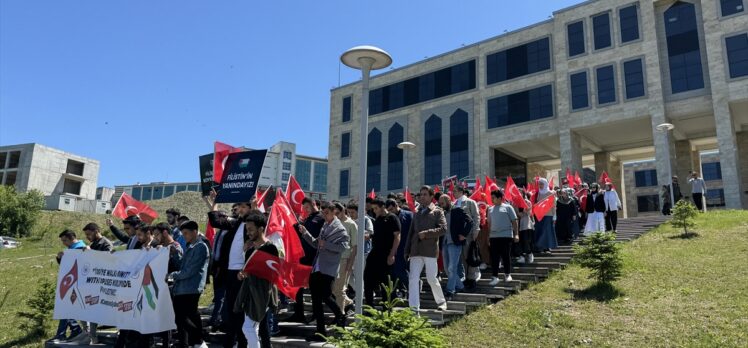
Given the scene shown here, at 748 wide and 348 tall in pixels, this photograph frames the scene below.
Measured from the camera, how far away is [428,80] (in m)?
40.7

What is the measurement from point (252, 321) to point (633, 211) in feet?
183

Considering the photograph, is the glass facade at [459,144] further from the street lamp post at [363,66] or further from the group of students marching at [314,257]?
the street lamp post at [363,66]

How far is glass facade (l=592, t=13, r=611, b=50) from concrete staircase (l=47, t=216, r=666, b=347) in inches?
931

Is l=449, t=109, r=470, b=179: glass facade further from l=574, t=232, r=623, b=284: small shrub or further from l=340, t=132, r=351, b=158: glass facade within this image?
l=574, t=232, r=623, b=284: small shrub

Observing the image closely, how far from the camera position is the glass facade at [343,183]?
147ft

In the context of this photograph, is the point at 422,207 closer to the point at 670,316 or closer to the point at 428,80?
the point at 670,316

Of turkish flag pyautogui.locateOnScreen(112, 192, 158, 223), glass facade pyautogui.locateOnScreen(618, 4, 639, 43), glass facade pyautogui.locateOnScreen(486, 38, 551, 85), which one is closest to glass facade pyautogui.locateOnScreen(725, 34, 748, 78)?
glass facade pyautogui.locateOnScreen(618, 4, 639, 43)

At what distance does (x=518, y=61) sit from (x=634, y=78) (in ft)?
26.7

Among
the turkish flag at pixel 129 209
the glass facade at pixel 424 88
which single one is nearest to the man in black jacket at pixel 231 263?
the turkish flag at pixel 129 209

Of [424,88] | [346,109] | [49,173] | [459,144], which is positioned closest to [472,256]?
[459,144]

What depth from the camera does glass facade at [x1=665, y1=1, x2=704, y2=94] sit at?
2848 centimetres

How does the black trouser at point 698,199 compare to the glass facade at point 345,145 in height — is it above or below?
below

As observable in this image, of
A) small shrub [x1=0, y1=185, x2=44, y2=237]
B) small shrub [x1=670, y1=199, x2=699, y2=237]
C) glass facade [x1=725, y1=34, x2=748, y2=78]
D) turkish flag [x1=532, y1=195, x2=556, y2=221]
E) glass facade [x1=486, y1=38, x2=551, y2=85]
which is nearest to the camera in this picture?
turkish flag [x1=532, y1=195, x2=556, y2=221]

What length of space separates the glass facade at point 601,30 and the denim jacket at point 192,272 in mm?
31196
